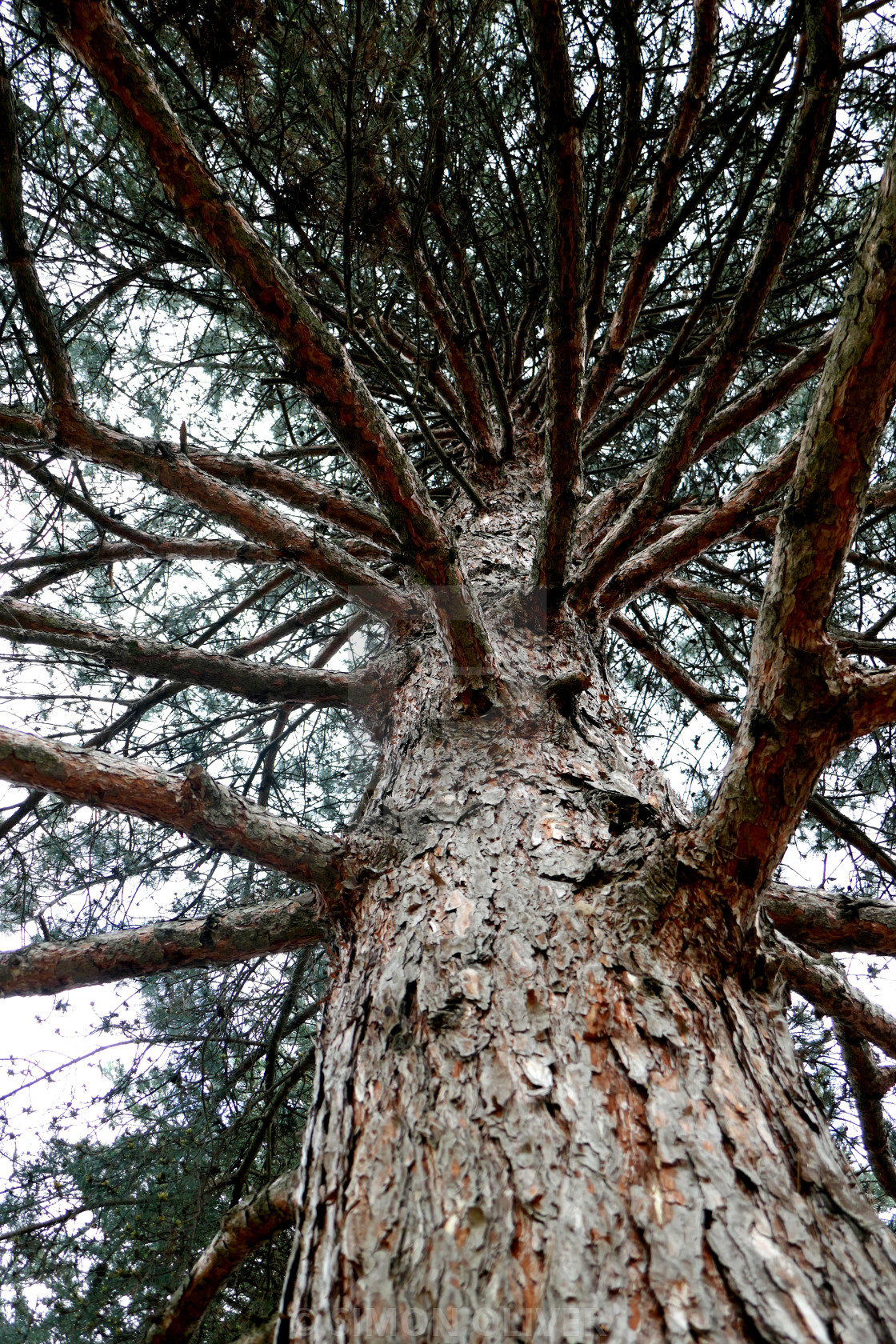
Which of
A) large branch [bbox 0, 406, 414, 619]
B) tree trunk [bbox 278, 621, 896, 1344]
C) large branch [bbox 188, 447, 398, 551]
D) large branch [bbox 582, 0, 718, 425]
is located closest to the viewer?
tree trunk [bbox 278, 621, 896, 1344]

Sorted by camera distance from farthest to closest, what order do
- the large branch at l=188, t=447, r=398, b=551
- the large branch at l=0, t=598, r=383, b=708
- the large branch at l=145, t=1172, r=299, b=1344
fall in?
1. the large branch at l=188, t=447, r=398, b=551
2. the large branch at l=0, t=598, r=383, b=708
3. the large branch at l=145, t=1172, r=299, b=1344

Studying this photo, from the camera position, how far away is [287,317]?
159 cm

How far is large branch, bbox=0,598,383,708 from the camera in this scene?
2.10 meters

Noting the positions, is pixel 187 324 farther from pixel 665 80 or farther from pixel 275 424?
pixel 665 80

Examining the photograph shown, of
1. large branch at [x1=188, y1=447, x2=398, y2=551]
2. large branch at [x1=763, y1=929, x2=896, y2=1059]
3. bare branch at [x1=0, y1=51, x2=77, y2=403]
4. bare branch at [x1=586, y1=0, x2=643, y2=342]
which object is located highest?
bare branch at [x1=586, y1=0, x2=643, y2=342]

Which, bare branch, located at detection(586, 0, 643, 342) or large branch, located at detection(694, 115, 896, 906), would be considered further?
bare branch, located at detection(586, 0, 643, 342)

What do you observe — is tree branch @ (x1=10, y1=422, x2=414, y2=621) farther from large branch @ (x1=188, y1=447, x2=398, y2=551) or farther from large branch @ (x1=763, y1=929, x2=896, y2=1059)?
large branch @ (x1=763, y1=929, x2=896, y2=1059)

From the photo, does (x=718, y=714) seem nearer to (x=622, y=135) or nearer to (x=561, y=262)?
(x=561, y=262)

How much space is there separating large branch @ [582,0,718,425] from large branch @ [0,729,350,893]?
2.09 metres

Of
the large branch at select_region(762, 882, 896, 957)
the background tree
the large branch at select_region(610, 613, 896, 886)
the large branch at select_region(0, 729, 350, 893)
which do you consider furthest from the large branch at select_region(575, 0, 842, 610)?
the large branch at select_region(0, 729, 350, 893)

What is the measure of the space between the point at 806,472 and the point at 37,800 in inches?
97.1

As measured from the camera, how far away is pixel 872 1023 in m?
1.79

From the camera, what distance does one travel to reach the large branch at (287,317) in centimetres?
140

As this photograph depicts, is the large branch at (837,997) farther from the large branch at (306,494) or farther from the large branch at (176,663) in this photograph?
the large branch at (306,494)
